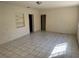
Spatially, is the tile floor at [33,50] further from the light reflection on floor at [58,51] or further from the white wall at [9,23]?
the white wall at [9,23]

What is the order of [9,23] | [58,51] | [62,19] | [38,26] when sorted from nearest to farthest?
[58,51] → [9,23] → [62,19] → [38,26]

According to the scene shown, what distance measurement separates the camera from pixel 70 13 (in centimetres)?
866

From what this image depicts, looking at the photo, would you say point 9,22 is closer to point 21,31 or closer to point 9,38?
point 9,38

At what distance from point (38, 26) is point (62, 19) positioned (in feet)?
10.1

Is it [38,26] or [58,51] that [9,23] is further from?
[38,26]

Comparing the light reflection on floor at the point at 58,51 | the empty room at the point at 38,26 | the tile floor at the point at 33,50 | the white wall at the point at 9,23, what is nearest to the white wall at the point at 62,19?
the empty room at the point at 38,26

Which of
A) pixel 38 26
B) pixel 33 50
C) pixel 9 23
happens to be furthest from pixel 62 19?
pixel 33 50

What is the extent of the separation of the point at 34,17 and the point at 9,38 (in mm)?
4410

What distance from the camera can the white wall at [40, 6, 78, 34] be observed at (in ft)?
28.3

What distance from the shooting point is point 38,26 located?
428 inches

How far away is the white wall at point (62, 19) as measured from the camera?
862 cm

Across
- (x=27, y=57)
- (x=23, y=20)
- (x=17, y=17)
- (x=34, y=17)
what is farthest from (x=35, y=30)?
(x=27, y=57)

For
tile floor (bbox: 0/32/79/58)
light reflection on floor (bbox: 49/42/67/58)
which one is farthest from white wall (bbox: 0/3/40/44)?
light reflection on floor (bbox: 49/42/67/58)

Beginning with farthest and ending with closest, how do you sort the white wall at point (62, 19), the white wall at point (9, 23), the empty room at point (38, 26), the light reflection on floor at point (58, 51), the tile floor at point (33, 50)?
the white wall at point (62, 19)
the white wall at point (9, 23)
the empty room at point (38, 26)
the light reflection on floor at point (58, 51)
the tile floor at point (33, 50)
